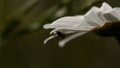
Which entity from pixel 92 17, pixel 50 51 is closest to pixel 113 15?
pixel 92 17

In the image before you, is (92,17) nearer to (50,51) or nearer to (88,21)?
(88,21)

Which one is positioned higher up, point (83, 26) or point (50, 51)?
point (50, 51)

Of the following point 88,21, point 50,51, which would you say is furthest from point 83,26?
point 50,51

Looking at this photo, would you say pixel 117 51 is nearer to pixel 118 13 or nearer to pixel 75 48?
pixel 75 48

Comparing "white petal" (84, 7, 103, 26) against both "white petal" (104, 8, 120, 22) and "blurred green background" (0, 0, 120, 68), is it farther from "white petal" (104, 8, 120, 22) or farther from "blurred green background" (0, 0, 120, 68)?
"blurred green background" (0, 0, 120, 68)

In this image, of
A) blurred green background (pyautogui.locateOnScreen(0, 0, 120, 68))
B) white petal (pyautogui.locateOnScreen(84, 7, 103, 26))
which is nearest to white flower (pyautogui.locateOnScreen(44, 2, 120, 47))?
white petal (pyautogui.locateOnScreen(84, 7, 103, 26))

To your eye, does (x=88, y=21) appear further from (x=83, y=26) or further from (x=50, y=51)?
(x=50, y=51)

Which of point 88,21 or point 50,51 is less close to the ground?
point 50,51

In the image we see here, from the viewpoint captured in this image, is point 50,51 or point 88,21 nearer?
point 88,21

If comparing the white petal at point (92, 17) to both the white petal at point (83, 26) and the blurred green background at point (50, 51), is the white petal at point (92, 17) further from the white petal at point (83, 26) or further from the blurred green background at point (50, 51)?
the blurred green background at point (50, 51)
